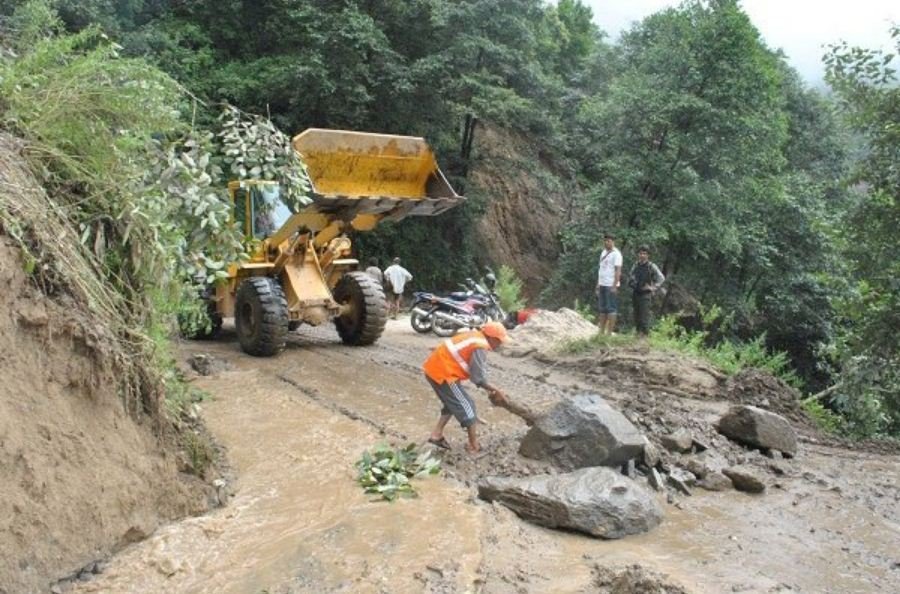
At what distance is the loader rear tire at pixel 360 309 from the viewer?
1130 centimetres

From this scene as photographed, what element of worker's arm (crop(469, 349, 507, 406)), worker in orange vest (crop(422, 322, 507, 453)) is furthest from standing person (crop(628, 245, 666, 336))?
worker's arm (crop(469, 349, 507, 406))

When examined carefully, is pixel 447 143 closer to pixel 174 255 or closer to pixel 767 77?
pixel 767 77

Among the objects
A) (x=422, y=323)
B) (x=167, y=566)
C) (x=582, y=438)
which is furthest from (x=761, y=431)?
(x=422, y=323)

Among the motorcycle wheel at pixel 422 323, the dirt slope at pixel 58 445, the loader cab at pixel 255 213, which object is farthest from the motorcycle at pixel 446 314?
the dirt slope at pixel 58 445

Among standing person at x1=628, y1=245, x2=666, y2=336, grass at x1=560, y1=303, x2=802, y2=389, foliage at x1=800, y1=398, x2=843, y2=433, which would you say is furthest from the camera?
standing person at x1=628, y1=245, x2=666, y2=336

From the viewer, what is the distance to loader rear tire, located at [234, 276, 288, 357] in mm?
10062

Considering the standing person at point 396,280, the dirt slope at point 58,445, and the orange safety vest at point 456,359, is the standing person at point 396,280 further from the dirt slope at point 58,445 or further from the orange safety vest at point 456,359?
the dirt slope at point 58,445

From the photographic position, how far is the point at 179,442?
541 cm

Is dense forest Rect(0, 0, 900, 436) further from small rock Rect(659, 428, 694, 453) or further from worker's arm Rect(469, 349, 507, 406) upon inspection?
worker's arm Rect(469, 349, 507, 406)

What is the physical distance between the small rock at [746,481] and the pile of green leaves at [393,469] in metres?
2.58

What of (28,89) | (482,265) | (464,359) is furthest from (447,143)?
(28,89)

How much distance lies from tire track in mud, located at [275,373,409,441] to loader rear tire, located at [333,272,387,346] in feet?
6.47

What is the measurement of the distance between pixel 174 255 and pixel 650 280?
26.7 ft

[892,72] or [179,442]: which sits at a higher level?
[892,72]
